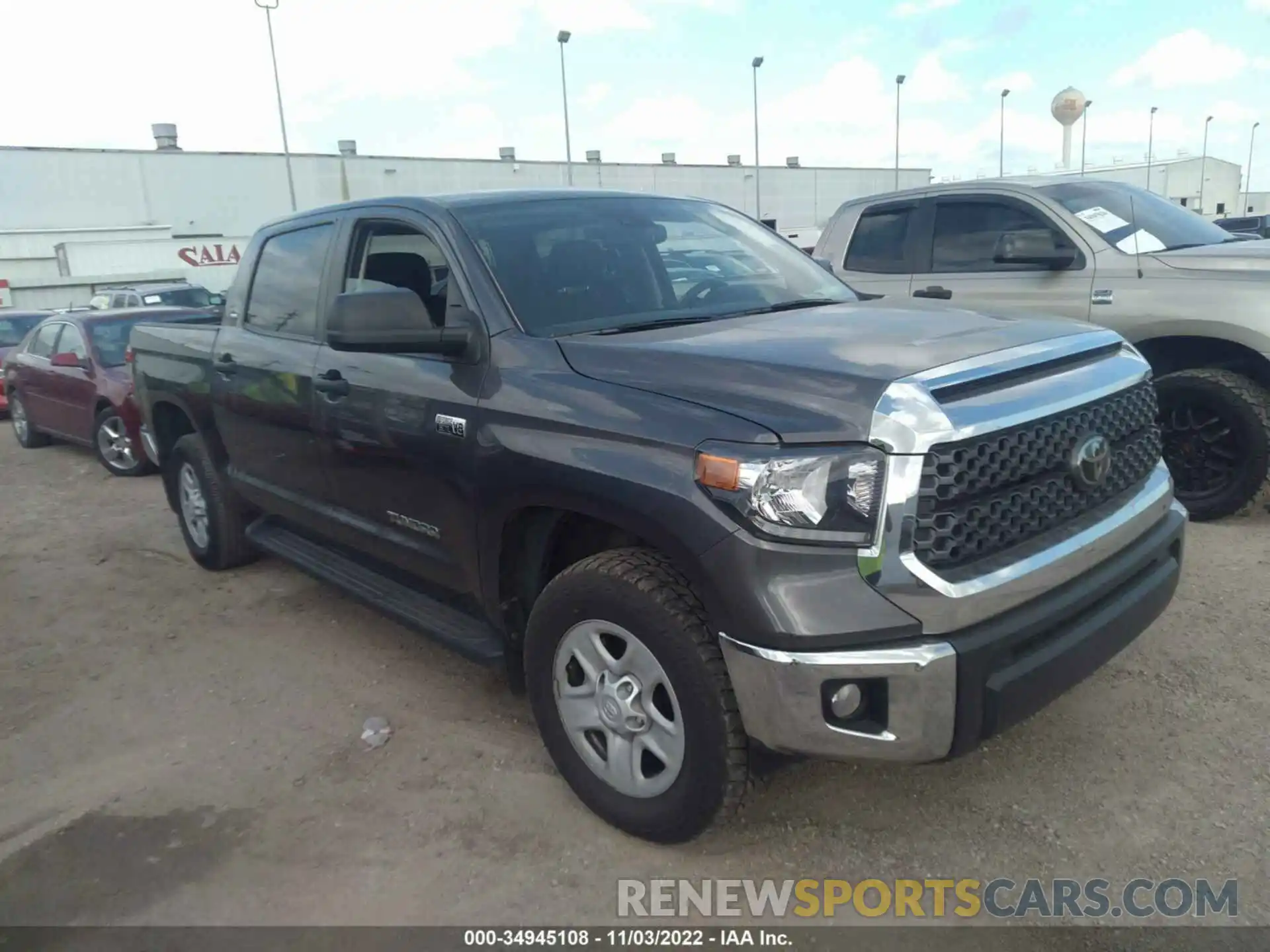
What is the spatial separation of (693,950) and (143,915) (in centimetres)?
155

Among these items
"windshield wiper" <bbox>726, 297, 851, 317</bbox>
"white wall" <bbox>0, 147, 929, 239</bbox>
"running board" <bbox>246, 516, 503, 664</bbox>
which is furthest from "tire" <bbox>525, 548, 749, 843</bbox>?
"white wall" <bbox>0, 147, 929, 239</bbox>

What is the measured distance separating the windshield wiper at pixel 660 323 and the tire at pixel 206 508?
2.98 m

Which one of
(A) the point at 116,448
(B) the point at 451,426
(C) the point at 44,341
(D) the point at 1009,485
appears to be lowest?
(A) the point at 116,448

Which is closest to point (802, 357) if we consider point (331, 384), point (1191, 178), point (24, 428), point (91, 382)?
point (331, 384)

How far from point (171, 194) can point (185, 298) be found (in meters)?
27.4

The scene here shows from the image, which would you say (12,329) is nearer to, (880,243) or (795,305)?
(880,243)

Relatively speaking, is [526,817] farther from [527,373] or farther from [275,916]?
[527,373]

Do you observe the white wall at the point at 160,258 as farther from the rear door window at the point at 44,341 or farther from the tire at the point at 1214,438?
the tire at the point at 1214,438

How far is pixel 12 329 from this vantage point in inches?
570

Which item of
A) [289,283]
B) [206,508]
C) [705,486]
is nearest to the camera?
[705,486]

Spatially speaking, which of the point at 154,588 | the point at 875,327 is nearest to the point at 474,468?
the point at 875,327

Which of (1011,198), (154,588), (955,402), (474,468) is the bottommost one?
(154,588)

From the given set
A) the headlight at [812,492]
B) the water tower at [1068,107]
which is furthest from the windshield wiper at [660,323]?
the water tower at [1068,107]

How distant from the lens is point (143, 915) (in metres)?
2.73
